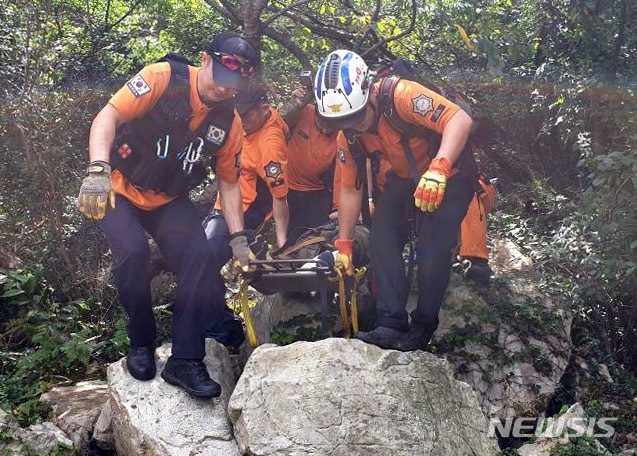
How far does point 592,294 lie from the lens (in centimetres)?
577

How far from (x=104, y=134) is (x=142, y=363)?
4.34ft

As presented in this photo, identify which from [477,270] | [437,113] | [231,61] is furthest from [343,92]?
[477,270]

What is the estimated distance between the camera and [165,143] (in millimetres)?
4551

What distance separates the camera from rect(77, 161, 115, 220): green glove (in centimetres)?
404

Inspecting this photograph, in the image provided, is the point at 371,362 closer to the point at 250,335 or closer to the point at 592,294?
the point at 250,335

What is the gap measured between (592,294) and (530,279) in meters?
0.48

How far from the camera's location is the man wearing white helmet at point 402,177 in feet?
15.5

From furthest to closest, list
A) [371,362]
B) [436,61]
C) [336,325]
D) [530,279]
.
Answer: [436,61], [530,279], [336,325], [371,362]

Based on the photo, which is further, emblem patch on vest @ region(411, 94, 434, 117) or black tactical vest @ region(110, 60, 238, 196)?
emblem patch on vest @ region(411, 94, 434, 117)

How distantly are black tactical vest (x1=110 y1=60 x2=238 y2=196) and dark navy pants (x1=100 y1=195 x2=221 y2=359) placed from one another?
168 mm

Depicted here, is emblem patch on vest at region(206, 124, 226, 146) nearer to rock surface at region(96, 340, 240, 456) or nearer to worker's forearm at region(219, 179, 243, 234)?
worker's forearm at region(219, 179, 243, 234)

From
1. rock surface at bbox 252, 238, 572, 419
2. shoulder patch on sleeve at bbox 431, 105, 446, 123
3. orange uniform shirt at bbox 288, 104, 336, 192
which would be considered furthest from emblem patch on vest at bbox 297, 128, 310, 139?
shoulder patch on sleeve at bbox 431, 105, 446, 123

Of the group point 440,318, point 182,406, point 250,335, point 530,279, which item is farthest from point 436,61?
point 182,406

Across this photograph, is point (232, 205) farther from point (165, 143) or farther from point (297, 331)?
point (297, 331)
